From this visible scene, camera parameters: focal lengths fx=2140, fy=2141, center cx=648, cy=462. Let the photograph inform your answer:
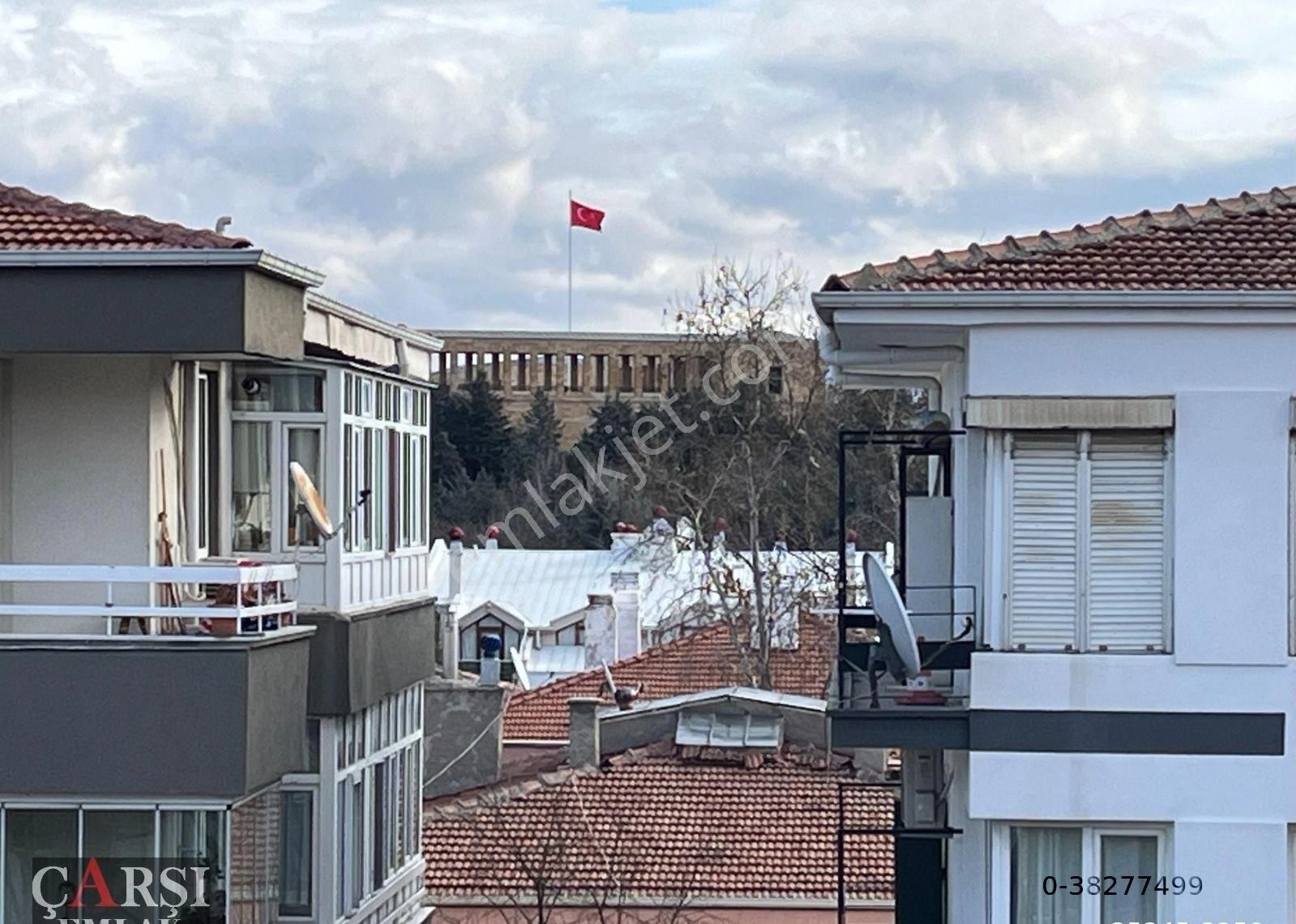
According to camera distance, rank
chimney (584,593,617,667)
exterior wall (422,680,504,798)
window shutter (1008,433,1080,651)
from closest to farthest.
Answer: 1. window shutter (1008,433,1080,651)
2. exterior wall (422,680,504,798)
3. chimney (584,593,617,667)

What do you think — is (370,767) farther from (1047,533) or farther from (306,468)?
(1047,533)

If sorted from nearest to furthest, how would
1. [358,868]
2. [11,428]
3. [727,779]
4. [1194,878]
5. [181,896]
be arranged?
[1194,878] < [181,896] < [11,428] < [358,868] < [727,779]

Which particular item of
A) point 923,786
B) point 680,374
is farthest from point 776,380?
point 923,786

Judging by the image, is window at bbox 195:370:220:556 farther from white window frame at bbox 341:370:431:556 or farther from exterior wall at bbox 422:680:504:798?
exterior wall at bbox 422:680:504:798

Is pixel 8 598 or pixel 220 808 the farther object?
pixel 8 598

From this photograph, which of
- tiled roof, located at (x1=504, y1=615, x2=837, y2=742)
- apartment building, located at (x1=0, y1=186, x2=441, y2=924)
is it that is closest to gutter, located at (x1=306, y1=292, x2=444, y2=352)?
apartment building, located at (x1=0, y1=186, x2=441, y2=924)

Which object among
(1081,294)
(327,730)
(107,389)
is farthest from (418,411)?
(1081,294)

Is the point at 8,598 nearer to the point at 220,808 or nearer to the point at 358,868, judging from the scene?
the point at 220,808
